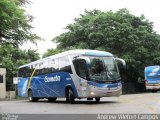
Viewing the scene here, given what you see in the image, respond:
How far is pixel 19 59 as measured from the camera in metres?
54.3

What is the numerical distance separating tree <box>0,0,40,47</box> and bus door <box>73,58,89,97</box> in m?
3.01

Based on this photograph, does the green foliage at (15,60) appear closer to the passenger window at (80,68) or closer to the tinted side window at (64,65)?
the tinted side window at (64,65)

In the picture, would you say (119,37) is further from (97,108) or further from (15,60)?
(97,108)

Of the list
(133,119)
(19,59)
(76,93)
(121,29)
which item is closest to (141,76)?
(121,29)

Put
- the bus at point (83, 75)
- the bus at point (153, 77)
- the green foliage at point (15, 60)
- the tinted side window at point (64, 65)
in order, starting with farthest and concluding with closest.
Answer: the green foliage at point (15, 60)
the bus at point (153, 77)
the tinted side window at point (64, 65)
the bus at point (83, 75)

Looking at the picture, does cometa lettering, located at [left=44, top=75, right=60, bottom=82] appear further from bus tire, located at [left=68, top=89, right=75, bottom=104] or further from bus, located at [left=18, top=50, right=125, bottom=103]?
bus tire, located at [left=68, top=89, right=75, bottom=104]

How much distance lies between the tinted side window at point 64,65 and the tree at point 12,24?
10.6ft

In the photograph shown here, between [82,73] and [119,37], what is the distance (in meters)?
27.3

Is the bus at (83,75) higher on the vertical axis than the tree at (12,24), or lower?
lower

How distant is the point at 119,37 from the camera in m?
48.4

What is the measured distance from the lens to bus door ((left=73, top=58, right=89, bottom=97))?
2145 cm

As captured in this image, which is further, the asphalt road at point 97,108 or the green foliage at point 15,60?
the green foliage at point 15,60

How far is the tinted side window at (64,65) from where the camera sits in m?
23.0

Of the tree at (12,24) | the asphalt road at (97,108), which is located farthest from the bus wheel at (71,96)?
the tree at (12,24)
